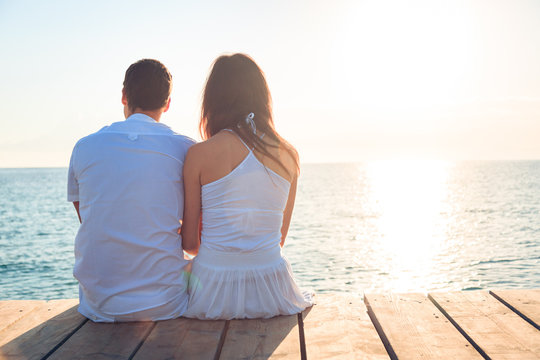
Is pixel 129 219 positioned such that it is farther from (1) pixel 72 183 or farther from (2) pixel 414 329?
(2) pixel 414 329

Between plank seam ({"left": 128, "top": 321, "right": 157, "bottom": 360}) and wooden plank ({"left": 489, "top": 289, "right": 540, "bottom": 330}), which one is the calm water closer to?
wooden plank ({"left": 489, "top": 289, "right": 540, "bottom": 330})

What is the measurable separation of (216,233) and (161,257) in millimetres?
311

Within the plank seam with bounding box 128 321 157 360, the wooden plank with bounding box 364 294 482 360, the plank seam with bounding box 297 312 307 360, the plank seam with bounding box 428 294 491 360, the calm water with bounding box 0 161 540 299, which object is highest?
the plank seam with bounding box 428 294 491 360

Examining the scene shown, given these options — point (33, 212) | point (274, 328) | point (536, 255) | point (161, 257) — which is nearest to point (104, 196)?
point (161, 257)

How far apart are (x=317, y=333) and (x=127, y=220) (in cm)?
111

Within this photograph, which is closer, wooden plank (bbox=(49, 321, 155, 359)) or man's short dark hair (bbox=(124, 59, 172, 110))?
wooden plank (bbox=(49, 321, 155, 359))

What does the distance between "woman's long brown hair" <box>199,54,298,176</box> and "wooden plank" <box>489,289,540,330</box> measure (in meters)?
1.49

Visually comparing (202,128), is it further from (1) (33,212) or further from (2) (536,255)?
(1) (33,212)

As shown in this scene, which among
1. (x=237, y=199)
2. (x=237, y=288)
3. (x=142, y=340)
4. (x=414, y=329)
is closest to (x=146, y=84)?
(x=237, y=199)

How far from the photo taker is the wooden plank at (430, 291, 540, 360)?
203 centimetres

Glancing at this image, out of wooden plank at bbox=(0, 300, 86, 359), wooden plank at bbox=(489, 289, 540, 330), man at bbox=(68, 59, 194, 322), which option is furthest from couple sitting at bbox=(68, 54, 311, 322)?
wooden plank at bbox=(489, 289, 540, 330)

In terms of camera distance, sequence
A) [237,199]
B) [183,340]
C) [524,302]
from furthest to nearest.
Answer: [524,302] < [237,199] < [183,340]

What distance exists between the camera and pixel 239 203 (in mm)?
2424

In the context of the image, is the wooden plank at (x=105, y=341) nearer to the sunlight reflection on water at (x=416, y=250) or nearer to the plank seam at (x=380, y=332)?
the plank seam at (x=380, y=332)
